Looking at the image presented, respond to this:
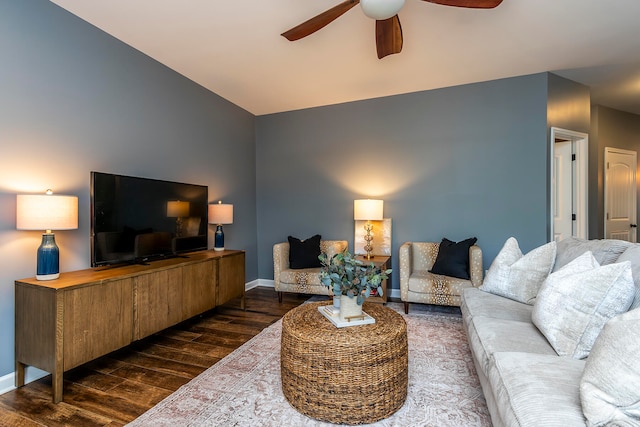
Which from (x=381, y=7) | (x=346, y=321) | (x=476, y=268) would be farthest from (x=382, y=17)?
(x=476, y=268)

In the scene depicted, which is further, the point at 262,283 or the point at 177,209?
the point at 262,283

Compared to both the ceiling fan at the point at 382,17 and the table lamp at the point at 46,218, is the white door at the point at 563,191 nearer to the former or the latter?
the ceiling fan at the point at 382,17

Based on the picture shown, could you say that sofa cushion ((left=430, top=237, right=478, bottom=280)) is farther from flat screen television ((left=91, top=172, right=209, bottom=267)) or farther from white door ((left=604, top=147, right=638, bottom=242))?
white door ((left=604, top=147, right=638, bottom=242))

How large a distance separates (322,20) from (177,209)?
2.15m

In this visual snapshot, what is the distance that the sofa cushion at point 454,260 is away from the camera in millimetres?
3330

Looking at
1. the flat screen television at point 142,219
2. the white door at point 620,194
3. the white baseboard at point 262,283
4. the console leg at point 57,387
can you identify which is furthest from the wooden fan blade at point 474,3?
the white door at point 620,194

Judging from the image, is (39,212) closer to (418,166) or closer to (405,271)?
(405,271)

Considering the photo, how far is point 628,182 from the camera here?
4.85 m

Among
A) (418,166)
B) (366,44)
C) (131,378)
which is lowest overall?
(131,378)

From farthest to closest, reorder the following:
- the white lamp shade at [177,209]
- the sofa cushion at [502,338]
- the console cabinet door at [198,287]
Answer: the white lamp shade at [177,209], the console cabinet door at [198,287], the sofa cushion at [502,338]

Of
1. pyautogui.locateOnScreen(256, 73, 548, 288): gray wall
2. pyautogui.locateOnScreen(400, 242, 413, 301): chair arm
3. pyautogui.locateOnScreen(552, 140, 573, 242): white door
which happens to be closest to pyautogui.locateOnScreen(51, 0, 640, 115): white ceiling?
pyautogui.locateOnScreen(256, 73, 548, 288): gray wall

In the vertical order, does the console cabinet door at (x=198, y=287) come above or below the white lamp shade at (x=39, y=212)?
below

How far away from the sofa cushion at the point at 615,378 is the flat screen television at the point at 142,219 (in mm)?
2880

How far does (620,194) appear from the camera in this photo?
4.78 meters
